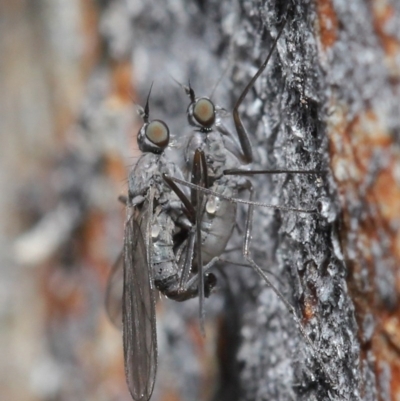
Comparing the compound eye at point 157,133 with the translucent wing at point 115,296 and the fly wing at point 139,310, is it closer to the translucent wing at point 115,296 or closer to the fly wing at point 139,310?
the fly wing at point 139,310

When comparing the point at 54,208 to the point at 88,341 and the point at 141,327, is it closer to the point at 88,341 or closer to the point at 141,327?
the point at 88,341

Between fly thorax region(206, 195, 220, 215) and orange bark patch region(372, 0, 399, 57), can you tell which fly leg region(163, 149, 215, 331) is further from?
orange bark patch region(372, 0, 399, 57)

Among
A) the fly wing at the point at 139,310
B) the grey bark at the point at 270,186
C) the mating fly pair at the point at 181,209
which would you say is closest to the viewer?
the grey bark at the point at 270,186

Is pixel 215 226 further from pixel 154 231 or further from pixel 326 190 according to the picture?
pixel 326 190

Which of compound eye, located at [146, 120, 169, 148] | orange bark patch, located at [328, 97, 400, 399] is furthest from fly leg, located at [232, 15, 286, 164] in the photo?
orange bark patch, located at [328, 97, 400, 399]

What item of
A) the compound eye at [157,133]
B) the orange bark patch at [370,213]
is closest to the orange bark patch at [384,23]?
the orange bark patch at [370,213]

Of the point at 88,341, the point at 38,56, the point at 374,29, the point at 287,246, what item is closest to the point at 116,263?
the point at 88,341

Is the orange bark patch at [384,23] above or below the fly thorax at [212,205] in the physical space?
below
